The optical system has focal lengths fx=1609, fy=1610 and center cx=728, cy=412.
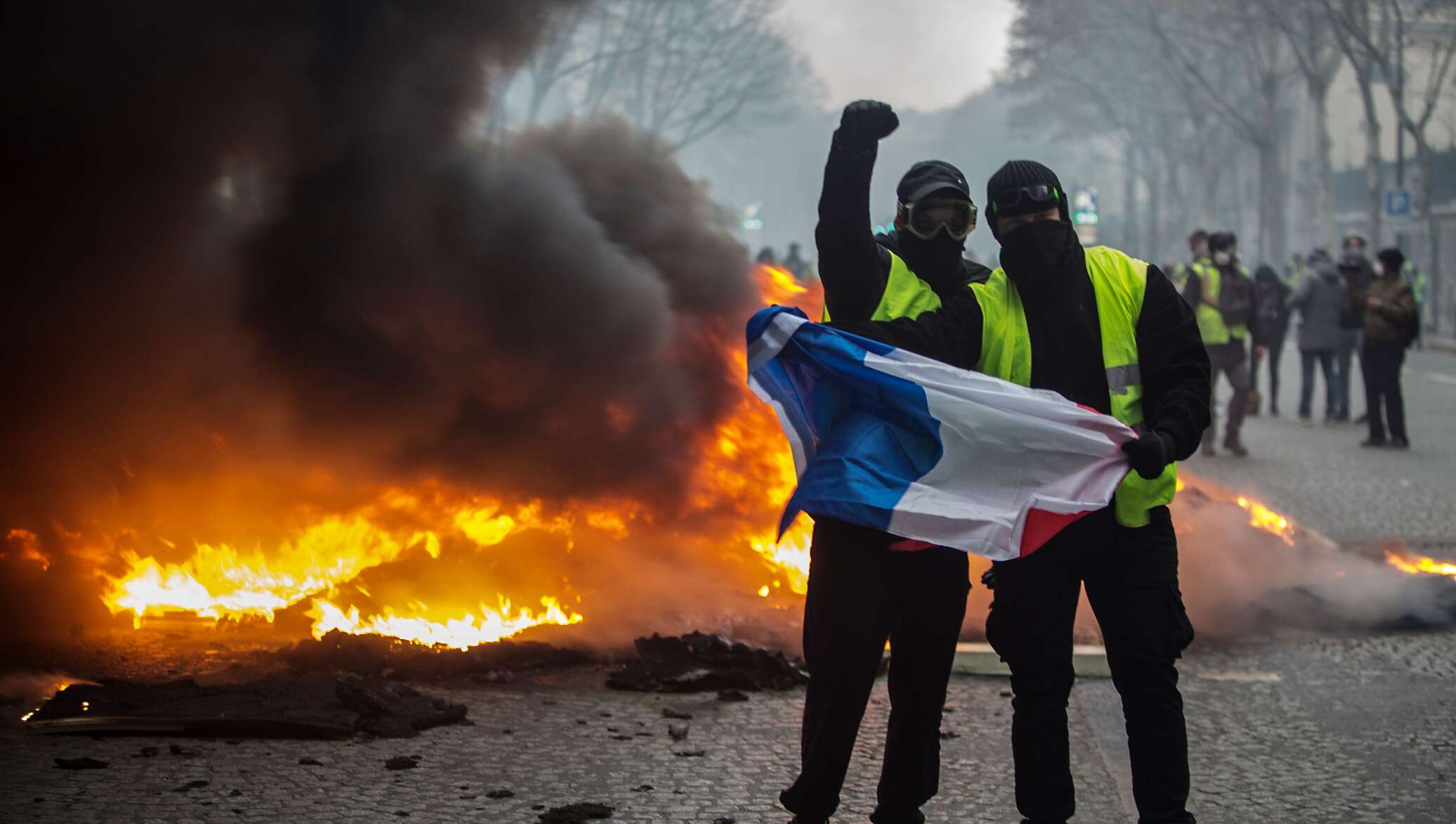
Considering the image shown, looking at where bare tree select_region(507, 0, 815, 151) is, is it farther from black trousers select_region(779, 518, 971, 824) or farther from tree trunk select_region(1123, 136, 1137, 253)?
black trousers select_region(779, 518, 971, 824)

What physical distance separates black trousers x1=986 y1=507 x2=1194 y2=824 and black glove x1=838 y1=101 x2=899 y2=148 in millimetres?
970

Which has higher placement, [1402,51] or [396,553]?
[1402,51]

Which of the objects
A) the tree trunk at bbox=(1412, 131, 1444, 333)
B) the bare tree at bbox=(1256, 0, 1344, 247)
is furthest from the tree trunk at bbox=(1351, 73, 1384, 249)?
the bare tree at bbox=(1256, 0, 1344, 247)

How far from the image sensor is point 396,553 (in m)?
6.29

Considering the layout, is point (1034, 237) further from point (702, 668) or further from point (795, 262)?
point (795, 262)

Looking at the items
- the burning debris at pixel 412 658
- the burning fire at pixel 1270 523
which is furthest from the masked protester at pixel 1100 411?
the burning fire at pixel 1270 523

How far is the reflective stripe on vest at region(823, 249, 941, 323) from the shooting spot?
11.9 ft

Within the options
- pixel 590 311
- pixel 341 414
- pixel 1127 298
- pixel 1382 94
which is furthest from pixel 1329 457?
pixel 1382 94

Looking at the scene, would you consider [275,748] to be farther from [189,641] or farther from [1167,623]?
[1167,623]

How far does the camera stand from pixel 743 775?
172 inches

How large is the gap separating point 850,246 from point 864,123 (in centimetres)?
27

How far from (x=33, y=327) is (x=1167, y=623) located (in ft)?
14.1

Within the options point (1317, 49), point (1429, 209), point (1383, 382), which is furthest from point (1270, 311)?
point (1317, 49)

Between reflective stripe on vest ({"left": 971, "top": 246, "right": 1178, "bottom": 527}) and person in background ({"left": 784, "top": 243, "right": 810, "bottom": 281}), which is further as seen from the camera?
person in background ({"left": 784, "top": 243, "right": 810, "bottom": 281})
